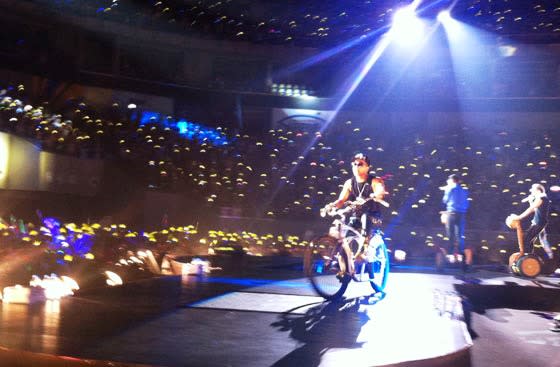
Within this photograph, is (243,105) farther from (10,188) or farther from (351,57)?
(10,188)

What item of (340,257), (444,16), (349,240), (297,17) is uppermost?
(297,17)

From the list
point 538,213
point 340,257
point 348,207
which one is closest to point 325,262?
point 340,257

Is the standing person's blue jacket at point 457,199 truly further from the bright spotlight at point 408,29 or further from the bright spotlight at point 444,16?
the bright spotlight at point 408,29

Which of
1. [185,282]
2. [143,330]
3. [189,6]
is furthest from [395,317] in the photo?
[189,6]

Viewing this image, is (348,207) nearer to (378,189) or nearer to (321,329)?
(378,189)

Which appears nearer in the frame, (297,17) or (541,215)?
(541,215)

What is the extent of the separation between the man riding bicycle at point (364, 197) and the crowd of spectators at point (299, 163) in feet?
30.4

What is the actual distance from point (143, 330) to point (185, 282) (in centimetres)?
397

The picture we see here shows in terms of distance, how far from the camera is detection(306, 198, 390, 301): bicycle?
27.4 ft

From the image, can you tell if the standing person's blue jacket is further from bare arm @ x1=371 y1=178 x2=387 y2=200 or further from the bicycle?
bare arm @ x1=371 y1=178 x2=387 y2=200

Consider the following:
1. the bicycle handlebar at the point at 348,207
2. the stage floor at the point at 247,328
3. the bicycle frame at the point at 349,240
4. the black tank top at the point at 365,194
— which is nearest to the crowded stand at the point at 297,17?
the stage floor at the point at 247,328

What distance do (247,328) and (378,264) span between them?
3036 millimetres

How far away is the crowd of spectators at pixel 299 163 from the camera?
18.6m

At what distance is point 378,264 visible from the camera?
919cm
